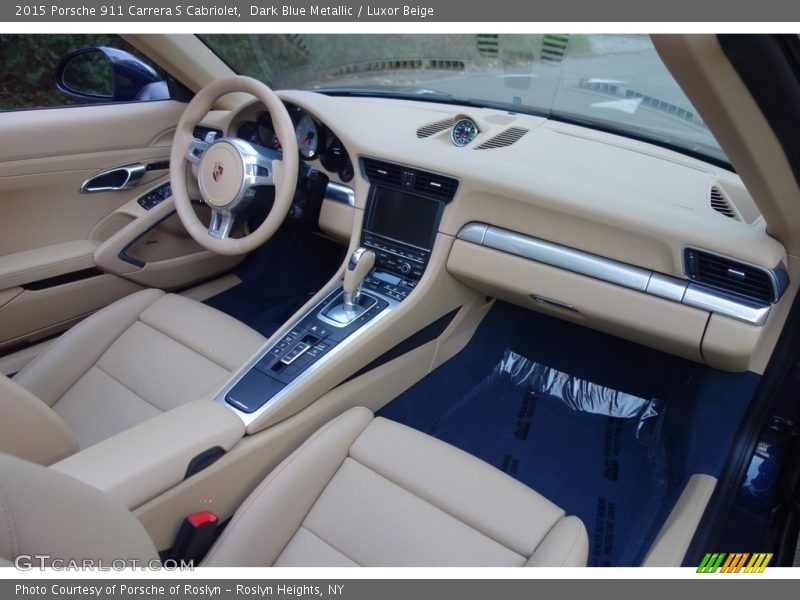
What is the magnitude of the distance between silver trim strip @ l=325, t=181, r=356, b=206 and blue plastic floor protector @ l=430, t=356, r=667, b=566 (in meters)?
0.81

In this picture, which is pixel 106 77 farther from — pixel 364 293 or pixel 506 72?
pixel 506 72

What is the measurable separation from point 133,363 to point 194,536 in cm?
67

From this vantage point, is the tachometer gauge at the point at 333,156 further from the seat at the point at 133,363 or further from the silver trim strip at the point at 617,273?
the seat at the point at 133,363

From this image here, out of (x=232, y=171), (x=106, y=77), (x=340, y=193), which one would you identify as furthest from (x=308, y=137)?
(x=106, y=77)

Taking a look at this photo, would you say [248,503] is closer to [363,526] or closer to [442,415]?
[363,526]

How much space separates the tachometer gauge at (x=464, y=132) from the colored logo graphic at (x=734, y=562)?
4.36ft

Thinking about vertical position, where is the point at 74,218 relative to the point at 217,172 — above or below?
below

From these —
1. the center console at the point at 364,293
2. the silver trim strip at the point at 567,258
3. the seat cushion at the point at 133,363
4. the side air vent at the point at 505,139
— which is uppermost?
the side air vent at the point at 505,139

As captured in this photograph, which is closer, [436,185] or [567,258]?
[567,258]

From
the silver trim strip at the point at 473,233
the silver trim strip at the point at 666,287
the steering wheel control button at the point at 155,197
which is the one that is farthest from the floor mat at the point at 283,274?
the silver trim strip at the point at 666,287

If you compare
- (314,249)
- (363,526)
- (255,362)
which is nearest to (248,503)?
(363,526)

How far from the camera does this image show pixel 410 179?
1.96 metres

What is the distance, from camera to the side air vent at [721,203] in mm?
1626

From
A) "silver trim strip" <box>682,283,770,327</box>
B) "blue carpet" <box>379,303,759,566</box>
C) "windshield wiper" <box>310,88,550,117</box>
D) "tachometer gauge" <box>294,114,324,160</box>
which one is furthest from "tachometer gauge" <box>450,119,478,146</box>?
"silver trim strip" <box>682,283,770,327</box>
